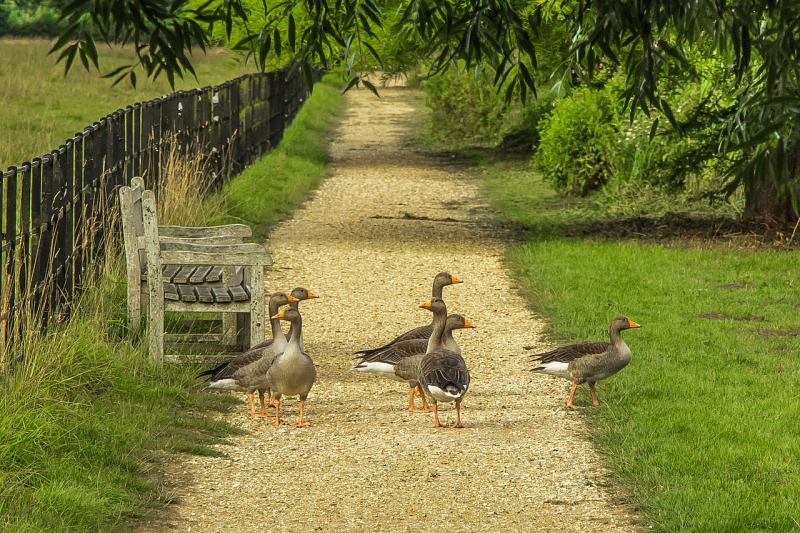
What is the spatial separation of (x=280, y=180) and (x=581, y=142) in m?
5.73

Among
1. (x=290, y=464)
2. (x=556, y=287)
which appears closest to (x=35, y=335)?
(x=290, y=464)

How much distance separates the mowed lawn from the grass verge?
703 cm

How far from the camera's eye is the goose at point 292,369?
721cm

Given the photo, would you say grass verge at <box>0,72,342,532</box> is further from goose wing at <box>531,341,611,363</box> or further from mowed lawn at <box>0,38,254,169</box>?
mowed lawn at <box>0,38,254,169</box>

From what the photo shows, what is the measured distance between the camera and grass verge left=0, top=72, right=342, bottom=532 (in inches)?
216

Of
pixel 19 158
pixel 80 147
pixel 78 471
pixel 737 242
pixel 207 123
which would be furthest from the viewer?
pixel 19 158

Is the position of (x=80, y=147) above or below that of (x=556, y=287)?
above

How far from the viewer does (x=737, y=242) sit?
14.5 m

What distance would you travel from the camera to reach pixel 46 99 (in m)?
35.2

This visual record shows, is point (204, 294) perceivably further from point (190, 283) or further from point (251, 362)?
point (251, 362)

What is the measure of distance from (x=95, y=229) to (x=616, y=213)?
→ 10.1 m

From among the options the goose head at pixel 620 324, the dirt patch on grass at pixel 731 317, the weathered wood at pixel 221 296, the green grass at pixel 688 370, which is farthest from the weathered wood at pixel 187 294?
the dirt patch on grass at pixel 731 317

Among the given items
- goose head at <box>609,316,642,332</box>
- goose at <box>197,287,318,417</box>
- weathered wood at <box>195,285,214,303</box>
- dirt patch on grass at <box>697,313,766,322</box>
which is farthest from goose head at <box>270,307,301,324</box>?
dirt patch on grass at <box>697,313,766,322</box>

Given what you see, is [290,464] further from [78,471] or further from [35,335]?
[35,335]
